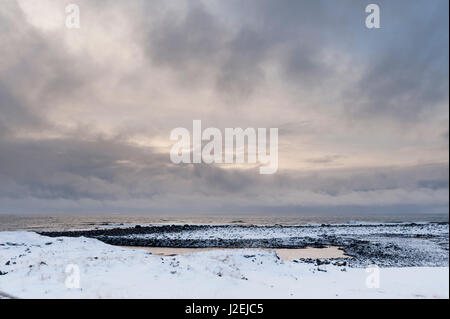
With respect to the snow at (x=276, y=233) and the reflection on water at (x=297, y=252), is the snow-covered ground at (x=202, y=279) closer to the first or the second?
the reflection on water at (x=297, y=252)

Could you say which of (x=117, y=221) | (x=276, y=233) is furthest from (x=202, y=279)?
(x=117, y=221)

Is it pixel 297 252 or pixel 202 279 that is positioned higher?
pixel 202 279

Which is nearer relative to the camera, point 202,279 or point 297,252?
point 202,279

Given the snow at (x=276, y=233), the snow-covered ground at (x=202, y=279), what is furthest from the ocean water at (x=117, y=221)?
the snow-covered ground at (x=202, y=279)

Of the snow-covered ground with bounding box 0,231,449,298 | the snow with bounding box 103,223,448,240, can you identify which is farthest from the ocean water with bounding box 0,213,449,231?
the snow-covered ground with bounding box 0,231,449,298

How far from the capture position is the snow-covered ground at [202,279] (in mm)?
13792

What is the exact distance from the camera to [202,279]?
15.8 meters

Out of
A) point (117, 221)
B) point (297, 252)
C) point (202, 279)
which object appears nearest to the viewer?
point (202, 279)

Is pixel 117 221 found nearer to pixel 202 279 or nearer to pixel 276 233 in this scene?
pixel 276 233

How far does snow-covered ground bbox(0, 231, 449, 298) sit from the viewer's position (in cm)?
1379

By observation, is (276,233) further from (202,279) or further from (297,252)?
(202,279)

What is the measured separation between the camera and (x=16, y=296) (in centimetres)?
1330

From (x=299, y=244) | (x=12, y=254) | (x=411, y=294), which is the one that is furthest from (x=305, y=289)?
(x=299, y=244)

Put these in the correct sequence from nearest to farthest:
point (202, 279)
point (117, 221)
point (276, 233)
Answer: point (202, 279) < point (276, 233) < point (117, 221)
